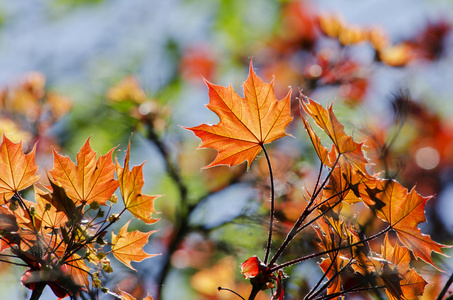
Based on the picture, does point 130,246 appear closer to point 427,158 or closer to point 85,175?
point 85,175

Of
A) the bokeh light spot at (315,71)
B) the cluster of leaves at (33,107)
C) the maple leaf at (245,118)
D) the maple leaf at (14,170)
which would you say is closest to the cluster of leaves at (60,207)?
the maple leaf at (14,170)

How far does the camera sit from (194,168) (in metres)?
1.96

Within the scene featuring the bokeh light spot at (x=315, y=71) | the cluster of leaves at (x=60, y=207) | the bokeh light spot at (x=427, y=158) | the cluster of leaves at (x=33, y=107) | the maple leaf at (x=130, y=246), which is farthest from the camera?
the bokeh light spot at (x=427, y=158)

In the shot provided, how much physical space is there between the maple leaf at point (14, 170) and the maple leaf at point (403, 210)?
1.80 feet

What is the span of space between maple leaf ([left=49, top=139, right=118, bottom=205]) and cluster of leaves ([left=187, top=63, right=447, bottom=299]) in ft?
0.56

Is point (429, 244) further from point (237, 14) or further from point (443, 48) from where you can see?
point (237, 14)

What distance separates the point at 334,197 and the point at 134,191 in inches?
13.7

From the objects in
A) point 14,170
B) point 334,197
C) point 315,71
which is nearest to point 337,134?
point 334,197

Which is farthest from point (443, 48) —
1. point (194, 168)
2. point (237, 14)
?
point (194, 168)

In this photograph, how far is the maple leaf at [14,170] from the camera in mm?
635

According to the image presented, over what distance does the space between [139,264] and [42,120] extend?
727 millimetres

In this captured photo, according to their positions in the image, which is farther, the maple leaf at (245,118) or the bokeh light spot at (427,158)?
the bokeh light spot at (427,158)

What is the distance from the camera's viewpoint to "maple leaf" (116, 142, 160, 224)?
0.66 meters

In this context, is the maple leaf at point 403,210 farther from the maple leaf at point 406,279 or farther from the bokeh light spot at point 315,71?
the bokeh light spot at point 315,71
